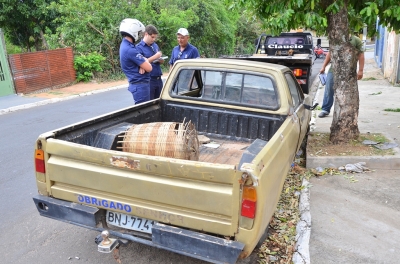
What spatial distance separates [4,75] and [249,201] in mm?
12459

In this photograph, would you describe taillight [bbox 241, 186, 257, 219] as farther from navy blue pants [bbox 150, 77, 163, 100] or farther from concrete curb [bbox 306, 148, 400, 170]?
navy blue pants [bbox 150, 77, 163, 100]

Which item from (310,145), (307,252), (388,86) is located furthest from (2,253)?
(388,86)

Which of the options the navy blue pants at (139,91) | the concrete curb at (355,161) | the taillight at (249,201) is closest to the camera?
the taillight at (249,201)

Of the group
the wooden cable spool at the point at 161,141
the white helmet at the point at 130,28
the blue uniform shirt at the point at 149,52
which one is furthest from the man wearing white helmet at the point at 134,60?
the wooden cable spool at the point at 161,141

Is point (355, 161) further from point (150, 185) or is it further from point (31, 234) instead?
point (31, 234)

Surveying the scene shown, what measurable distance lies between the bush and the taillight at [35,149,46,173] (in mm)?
13660

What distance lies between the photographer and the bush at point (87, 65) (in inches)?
619

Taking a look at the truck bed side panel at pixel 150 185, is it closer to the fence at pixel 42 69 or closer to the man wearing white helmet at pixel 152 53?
the man wearing white helmet at pixel 152 53

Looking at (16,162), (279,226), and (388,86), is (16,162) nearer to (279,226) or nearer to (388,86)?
(279,226)

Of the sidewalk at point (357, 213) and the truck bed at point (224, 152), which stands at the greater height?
the truck bed at point (224, 152)

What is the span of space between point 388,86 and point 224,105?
32.7ft

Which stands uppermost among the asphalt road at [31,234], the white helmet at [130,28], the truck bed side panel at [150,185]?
the white helmet at [130,28]

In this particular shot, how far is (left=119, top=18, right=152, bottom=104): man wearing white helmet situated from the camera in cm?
531

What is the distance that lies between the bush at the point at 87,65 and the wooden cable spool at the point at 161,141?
13.6 metres
